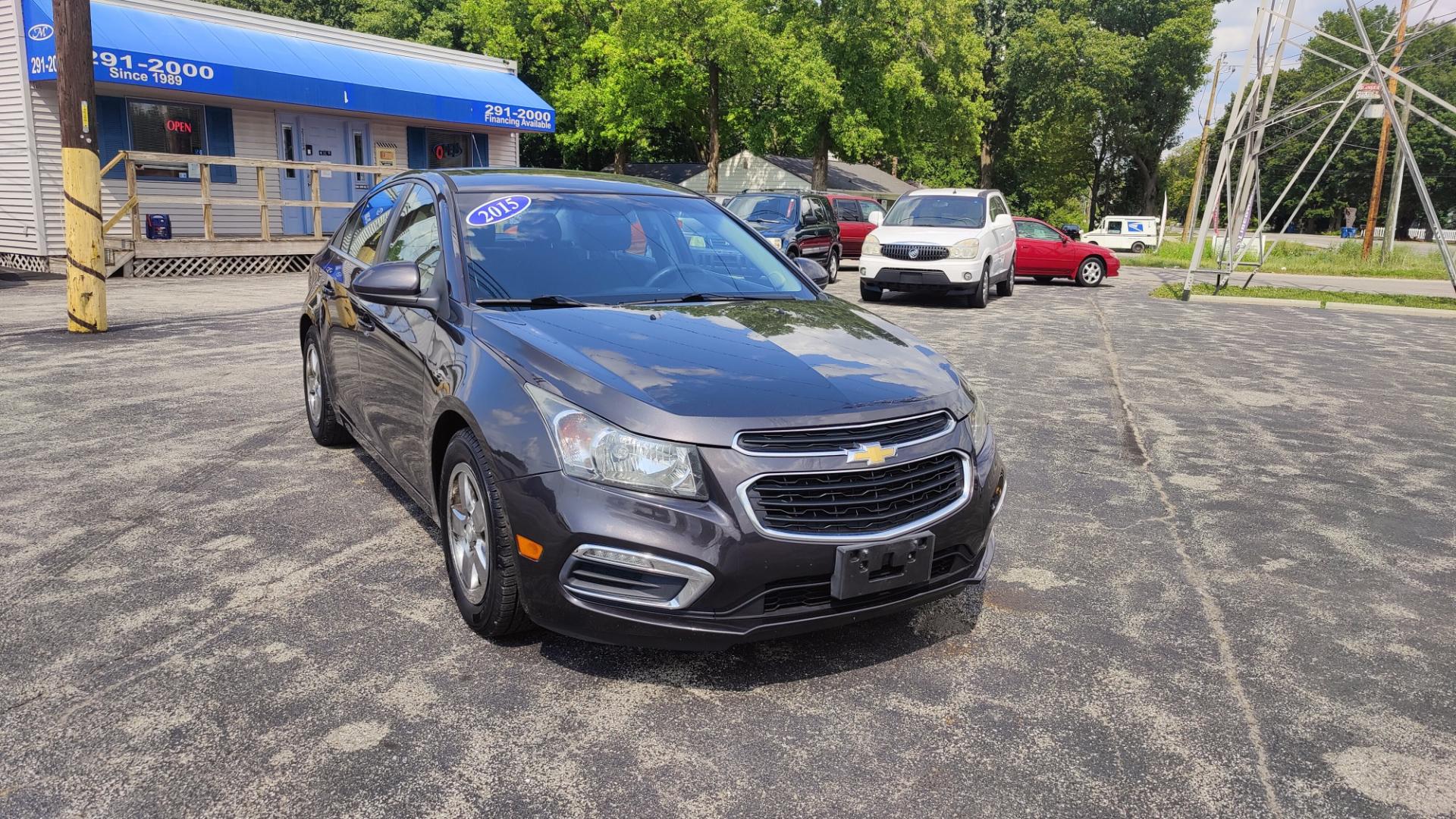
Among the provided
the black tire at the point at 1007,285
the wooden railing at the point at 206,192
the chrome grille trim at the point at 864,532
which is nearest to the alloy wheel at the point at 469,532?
the chrome grille trim at the point at 864,532

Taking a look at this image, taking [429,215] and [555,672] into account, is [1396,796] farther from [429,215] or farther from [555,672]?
[429,215]

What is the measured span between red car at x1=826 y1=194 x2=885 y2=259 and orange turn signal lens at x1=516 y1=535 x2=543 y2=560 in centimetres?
2125

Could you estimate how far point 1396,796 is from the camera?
112 inches

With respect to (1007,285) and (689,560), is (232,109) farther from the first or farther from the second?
(689,560)

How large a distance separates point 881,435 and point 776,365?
1.51 feet

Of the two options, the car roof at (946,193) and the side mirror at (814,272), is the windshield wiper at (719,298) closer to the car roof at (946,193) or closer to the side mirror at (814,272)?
the side mirror at (814,272)

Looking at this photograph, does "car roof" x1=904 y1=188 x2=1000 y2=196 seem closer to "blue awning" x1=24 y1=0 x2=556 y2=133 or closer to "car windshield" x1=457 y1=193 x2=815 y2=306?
"blue awning" x1=24 y1=0 x2=556 y2=133

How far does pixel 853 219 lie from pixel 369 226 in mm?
20300

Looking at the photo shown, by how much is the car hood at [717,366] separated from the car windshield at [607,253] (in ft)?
0.78

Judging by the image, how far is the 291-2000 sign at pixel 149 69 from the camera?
16656 millimetres

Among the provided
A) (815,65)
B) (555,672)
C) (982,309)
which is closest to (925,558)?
(555,672)

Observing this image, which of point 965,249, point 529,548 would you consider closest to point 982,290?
point 965,249

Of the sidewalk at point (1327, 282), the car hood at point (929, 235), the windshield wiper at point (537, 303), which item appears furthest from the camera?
the sidewalk at point (1327, 282)

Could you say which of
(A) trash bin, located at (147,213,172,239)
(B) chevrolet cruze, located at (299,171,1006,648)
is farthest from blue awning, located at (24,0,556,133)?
(B) chevrolet cruze, located at (299,171,1006,648)
